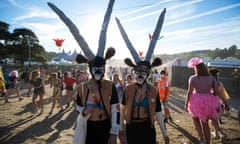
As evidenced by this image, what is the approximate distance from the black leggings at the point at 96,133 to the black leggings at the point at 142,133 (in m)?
0.39

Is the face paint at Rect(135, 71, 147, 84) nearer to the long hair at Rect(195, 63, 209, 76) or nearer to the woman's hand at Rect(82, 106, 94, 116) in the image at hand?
the woman's hand at Rect(82, 106, 94, 116)

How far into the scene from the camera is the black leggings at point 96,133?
1.83 metres

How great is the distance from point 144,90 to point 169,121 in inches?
139

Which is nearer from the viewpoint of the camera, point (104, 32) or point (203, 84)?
point (104, 32)

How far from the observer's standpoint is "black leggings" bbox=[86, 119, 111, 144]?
1835 millimetres

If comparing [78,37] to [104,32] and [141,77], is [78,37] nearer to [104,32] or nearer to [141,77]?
[104,32]

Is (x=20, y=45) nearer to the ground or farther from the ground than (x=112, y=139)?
farther from the ground

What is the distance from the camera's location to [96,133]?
6.02 feet

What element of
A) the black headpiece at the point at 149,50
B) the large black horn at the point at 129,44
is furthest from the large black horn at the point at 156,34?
the large black horn at the point at 129,44

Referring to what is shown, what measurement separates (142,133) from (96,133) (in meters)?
0.61

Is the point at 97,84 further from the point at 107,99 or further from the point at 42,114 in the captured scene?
the point at 42,114

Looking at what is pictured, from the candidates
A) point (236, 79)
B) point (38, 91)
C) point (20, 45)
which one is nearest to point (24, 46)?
point (20, 45)

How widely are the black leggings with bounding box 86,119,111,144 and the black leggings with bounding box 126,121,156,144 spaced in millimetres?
389

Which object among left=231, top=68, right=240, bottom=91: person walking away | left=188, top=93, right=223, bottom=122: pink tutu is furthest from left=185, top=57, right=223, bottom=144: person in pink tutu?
left=231, top=68, right=240, bottom=91: person walking away
